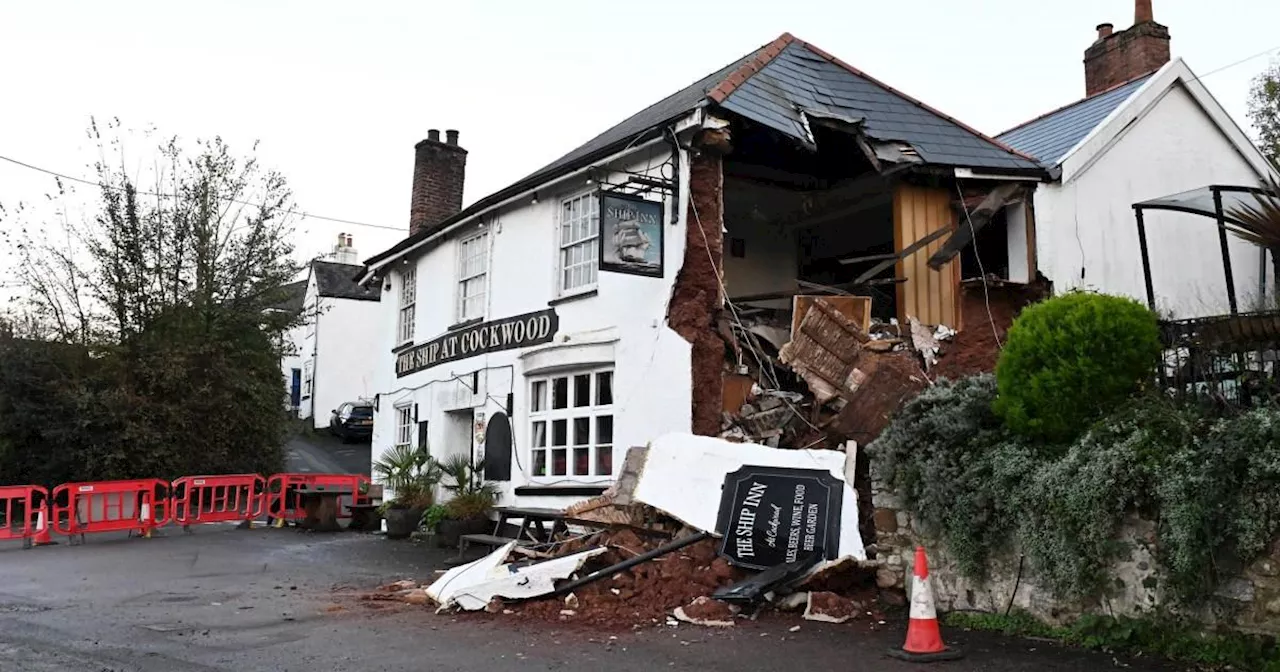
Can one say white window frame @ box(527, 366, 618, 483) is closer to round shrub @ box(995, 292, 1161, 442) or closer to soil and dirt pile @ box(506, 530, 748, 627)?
soil and dirt pile @ box(506, 530, 748, 627)

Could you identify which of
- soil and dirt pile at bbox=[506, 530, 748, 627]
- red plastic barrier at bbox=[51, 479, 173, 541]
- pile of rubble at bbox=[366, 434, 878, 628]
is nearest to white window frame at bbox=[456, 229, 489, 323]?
red plastic barrier at bbox=[51, 479, 173, 541]

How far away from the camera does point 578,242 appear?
14086 mm

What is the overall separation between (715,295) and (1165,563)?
637cm

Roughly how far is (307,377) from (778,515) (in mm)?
36589

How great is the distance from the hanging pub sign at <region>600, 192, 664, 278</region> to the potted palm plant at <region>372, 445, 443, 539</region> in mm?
6956

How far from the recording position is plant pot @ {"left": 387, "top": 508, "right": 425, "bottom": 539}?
54.8 ft

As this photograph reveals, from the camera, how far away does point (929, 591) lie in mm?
7043

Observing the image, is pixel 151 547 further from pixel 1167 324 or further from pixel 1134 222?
pixel 1134 222

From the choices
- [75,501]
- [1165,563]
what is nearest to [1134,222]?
[1165,563]

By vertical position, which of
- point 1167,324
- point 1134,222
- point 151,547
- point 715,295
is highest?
point 1134,222

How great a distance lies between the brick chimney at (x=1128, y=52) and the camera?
17.5 m

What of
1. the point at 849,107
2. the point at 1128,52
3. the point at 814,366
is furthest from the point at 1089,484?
the point at 1128,52

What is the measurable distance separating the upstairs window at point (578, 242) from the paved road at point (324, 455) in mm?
15599

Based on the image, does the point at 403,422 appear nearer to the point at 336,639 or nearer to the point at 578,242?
the point at 578,242
